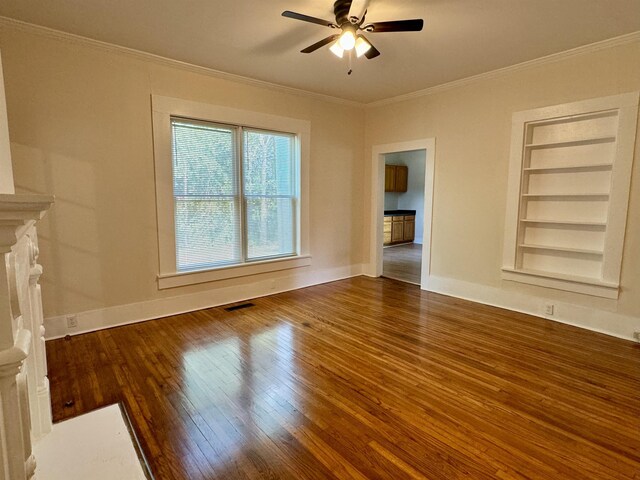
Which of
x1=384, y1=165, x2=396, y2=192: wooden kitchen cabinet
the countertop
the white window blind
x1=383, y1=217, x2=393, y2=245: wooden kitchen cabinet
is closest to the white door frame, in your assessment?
the white window blind

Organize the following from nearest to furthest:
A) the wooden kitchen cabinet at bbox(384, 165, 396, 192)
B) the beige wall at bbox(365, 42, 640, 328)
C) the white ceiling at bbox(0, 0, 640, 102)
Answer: the white ceiling at bbox(0, 0, 640, 102)
the beige wall at bbox(365, 42, 640, 328)
the wooden kitchen cabinet at bbox(384, 165, 396, 192)

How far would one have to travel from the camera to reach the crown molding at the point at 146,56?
9.43 ft

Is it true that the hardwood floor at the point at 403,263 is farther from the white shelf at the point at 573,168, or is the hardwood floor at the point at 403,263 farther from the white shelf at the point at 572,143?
the white shelf at the point at 572,143

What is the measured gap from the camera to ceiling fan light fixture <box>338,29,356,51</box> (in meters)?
2.48

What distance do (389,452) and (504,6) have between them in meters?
3.24

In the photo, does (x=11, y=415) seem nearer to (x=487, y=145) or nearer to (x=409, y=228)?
(x=487, y=145)

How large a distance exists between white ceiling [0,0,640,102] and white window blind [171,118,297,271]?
2.82ft

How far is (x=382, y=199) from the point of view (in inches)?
222

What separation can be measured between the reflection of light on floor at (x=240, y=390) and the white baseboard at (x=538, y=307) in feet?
8.22

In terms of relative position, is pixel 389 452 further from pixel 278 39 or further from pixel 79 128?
pixel 79 128

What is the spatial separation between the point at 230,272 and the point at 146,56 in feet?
8.38

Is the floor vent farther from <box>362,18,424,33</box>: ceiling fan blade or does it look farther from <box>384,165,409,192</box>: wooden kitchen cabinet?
<box>384,165,409,192</box>: wooden kitchen cabinet

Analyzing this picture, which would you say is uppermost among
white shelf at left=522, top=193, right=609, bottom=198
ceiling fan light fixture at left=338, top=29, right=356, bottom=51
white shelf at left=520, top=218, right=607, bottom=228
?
ceiling fan light fixture at left=338, top=29, right=356, bottom=51

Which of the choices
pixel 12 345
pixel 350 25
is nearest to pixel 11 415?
pixel 12 345
